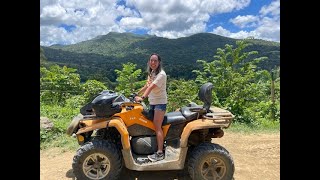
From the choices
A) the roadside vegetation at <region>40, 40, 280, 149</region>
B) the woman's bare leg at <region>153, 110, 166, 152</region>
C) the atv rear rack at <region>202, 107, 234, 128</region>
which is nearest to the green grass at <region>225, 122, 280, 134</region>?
the roadside vegetation at <region>40, 40, 280, 149</region>

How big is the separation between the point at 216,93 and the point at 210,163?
6483mm

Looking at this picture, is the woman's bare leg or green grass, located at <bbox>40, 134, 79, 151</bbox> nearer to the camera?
the woman's bare leg

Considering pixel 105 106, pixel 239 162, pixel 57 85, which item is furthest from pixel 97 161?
pixel 57 85

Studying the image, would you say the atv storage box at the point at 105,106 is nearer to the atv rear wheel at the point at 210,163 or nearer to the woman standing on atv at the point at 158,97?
the woman standing on atv at the point at 158,97

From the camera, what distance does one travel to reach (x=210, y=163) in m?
4.48

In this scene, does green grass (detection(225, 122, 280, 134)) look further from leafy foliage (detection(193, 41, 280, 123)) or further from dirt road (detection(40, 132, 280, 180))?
dirt road (detection(40, 132, 280, 180))

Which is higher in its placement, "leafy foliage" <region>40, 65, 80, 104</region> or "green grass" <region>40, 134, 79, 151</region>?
"leafy foliage" <region>40, 65, 80, 104</region>

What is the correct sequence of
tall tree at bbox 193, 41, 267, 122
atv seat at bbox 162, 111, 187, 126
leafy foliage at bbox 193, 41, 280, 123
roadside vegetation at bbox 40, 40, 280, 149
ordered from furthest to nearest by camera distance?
1. tall tree at bbox 193, 41, 267, 122
2. leafy foliage at bbox 193, 41, 280, 123
3. roadside vegetation at bbox 40, 40, 280, 149
4. atv seat at bbox 162, 111, 187, 126

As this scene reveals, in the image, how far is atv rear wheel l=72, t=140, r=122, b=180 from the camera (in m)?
4.36

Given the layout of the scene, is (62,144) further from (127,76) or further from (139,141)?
(127,76)

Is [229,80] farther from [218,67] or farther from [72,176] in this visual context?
[72,176]
